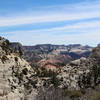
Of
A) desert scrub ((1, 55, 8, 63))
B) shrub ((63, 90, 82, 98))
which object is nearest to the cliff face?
desert scrub ((1, 55, 8, 63))

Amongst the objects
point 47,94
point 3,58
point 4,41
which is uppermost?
point 4,41

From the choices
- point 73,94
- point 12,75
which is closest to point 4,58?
point 12,75

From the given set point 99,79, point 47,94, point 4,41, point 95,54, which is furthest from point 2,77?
point 95,54

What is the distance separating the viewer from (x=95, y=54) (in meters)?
111

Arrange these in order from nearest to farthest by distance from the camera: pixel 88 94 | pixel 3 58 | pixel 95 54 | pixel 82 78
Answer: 1. pixel 88 94
2. pixel 3 58
3. pixel 82 78
4. pixel 95 54

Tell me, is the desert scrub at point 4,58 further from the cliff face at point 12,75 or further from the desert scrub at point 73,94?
the desert scrub at point 73,94

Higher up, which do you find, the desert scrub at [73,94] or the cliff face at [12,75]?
the cliff face at [12,75]

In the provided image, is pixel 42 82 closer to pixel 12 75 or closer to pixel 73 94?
pixel 12 75

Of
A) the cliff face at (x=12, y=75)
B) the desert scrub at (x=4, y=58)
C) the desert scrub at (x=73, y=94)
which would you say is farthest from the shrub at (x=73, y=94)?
the desert scrub at (x=4, y=58)

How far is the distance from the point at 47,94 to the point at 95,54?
42978mm

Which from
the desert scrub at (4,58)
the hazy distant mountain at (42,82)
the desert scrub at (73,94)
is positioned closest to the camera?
the desert scrub at (73,94)

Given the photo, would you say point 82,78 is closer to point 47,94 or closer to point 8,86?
point 47,94

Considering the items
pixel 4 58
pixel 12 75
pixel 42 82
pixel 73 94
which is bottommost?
pixel 73 94

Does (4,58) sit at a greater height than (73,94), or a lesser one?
greater
